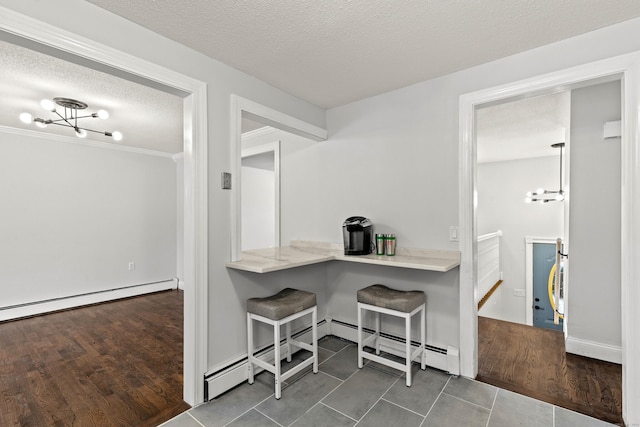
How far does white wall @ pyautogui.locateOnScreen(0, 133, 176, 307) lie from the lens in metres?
3.87

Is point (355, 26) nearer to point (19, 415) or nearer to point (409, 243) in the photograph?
point (409, 243)

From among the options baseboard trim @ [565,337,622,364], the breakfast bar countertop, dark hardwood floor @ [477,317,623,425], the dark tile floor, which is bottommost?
the dark tile floor

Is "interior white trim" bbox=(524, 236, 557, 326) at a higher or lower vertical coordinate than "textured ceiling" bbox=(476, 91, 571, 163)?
lower

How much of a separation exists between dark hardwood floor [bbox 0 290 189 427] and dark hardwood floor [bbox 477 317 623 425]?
7.85 ft

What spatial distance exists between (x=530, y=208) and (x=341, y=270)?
494 cm

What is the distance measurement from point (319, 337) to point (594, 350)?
7.89 feet

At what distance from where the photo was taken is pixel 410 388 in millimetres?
2164

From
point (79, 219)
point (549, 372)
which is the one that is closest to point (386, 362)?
point (549, 372)

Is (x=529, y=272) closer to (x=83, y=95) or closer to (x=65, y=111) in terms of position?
(x=83, y=95)

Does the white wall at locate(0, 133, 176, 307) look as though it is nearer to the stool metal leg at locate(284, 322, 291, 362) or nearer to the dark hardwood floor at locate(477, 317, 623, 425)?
the stool metal leg at locate(284, 322, 291, 362)

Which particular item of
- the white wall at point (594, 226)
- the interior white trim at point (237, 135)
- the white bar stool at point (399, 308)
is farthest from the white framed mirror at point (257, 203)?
the white wall at point (594, 226)

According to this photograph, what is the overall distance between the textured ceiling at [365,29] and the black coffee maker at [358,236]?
121 centimetres

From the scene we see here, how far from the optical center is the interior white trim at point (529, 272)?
18.7 ft

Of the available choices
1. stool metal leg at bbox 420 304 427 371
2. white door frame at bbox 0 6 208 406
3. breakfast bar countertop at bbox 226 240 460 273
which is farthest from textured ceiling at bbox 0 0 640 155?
stool metal leg at bbox 420 304 427 371
